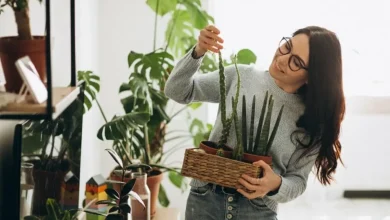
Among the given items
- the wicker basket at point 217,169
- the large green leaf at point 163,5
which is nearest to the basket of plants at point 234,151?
the wicker basket at point 217,169

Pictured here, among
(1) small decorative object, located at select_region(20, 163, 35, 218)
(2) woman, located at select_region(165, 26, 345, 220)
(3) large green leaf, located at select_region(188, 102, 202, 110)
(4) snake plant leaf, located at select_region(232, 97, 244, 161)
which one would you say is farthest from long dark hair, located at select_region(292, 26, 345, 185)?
(3) large green leaf, located at select_region(188, 102, 202, 110)

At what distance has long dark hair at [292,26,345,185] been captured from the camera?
152 centimetres

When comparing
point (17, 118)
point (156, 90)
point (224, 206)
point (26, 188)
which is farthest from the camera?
point (156, 90)

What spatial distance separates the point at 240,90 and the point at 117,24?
1.43 meters

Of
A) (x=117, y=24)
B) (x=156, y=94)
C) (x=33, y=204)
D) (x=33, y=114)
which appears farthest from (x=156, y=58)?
(x=33, y=114)

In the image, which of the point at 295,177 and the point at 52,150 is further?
the point at 295,177

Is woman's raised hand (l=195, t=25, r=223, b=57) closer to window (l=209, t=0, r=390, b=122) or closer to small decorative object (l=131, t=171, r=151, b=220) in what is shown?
small decorative object (l=131, t=171, r=151, b=220)

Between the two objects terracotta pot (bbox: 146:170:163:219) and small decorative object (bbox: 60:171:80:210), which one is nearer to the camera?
small decorative object (bbox: 60:171:80:210)

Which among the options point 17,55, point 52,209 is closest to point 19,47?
point 17,55

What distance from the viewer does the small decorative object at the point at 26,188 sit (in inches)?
45.9

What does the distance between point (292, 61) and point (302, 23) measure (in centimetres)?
145

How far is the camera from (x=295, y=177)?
158 centimetres

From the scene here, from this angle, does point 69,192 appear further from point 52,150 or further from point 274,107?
point 274,107

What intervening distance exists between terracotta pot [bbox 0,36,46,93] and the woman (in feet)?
1.77
